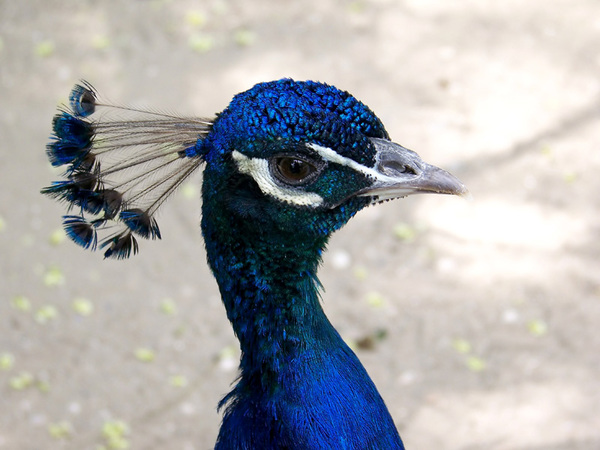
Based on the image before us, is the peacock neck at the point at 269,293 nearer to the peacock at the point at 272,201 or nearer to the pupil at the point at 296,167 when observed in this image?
the peacock at the point at 272,201

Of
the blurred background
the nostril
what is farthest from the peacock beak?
the blurred background

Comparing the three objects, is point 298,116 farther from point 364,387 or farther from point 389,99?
point 389,99

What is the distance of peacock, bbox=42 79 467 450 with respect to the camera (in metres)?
1.23

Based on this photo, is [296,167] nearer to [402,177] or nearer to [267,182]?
[267,182]

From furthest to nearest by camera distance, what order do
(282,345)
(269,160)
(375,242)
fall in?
(375,242) < (282,345) < (269,160)


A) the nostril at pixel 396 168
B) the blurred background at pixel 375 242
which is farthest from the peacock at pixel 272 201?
the blurred background at pixel 375 242

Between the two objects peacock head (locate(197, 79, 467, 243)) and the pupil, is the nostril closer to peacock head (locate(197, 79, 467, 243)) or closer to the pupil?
peacock head (locate(197, 79, 467, 243))

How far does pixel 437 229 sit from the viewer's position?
10.2 feet

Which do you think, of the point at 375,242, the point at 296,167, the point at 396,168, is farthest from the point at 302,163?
the point at 375,242

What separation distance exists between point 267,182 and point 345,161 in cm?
14

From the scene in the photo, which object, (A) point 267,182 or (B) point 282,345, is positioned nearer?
(A) point 267,182

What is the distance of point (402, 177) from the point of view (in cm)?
125

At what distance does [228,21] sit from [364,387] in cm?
325

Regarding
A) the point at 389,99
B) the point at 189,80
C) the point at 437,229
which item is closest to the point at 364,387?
the point at 437,229
